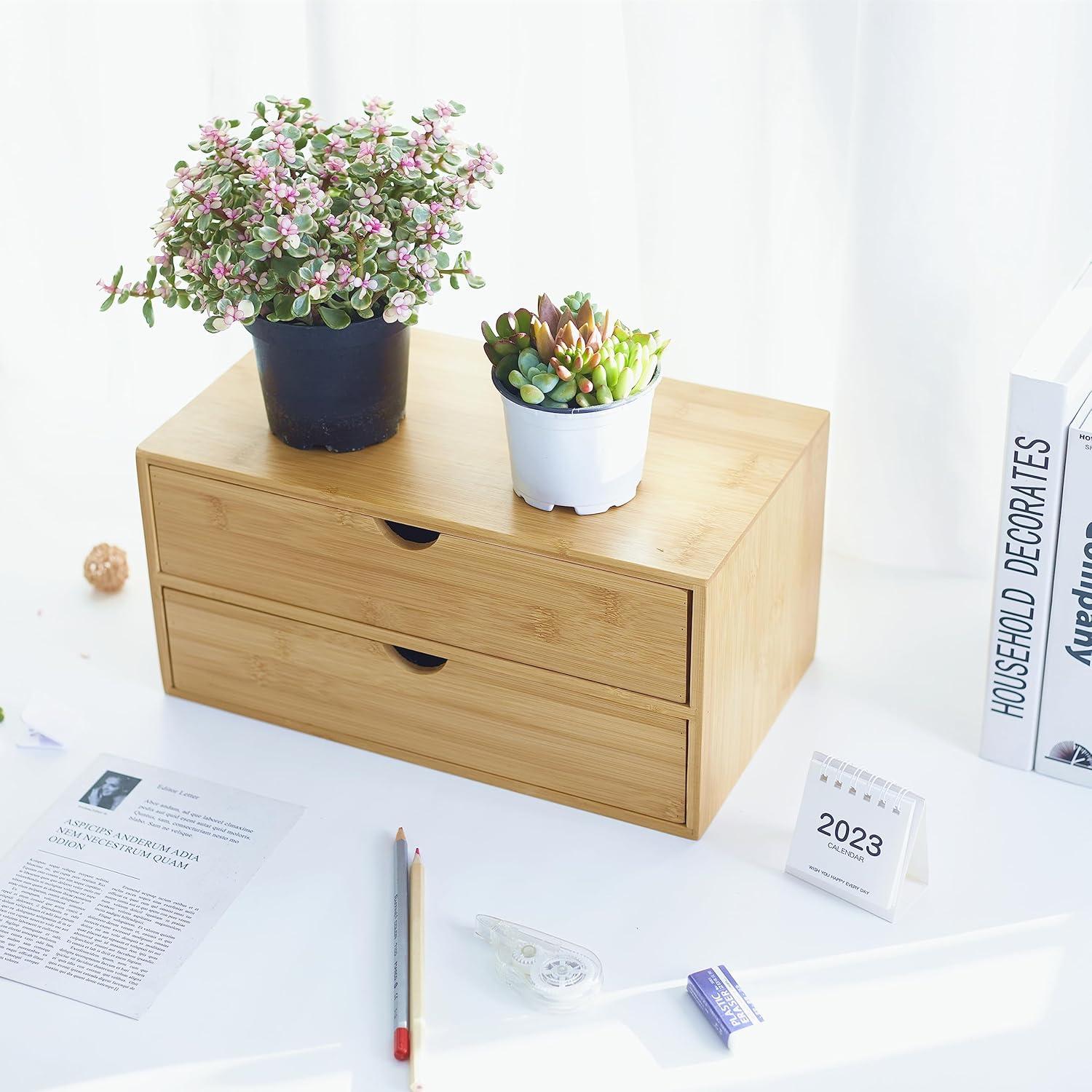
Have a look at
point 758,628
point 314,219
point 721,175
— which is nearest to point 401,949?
point 758,628

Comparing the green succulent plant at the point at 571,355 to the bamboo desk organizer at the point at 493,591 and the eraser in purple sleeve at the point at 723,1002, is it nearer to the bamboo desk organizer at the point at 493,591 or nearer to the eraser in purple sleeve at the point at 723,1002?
the bamboo desk organizer at the point at 493,591

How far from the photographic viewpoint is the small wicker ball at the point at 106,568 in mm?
1579

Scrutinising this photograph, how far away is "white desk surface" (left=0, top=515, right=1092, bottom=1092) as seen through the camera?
1051 mm

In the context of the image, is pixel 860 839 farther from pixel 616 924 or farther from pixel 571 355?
pixel 571 355

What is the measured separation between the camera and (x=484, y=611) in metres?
1.25

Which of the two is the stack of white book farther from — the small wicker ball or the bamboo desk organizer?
the small wicker ball

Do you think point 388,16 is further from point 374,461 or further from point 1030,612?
point 1030,612

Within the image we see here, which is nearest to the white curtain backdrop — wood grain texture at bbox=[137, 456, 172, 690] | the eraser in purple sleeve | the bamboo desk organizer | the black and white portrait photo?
the bamboo desk organizer

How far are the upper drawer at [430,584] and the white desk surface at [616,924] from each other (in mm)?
145

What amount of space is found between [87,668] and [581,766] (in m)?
0.52

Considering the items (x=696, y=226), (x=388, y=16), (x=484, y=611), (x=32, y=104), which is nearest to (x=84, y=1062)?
(x=484, y=611)

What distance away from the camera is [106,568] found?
1578mm

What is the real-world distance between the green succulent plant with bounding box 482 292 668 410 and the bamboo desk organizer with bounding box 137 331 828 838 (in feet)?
0.38

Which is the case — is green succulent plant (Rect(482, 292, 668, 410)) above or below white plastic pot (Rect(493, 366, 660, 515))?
above
